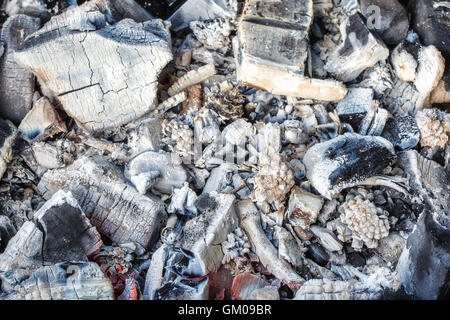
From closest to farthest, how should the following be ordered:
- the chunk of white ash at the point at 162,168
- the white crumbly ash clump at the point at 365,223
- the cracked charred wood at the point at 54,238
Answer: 1. the cracked charred wood at the point at 54,238
2. the white crumbly ash clump at the point at 365,223
3. the chunk of white ash at the point at 162,168

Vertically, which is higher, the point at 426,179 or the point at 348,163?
the point at 348,163

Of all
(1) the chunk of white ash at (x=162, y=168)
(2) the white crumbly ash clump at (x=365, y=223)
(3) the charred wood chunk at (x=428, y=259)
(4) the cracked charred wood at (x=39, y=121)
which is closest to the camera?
(3) the charred wood chunk at (x=428, y=259)

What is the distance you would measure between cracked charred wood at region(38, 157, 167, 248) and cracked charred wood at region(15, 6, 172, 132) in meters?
0.42

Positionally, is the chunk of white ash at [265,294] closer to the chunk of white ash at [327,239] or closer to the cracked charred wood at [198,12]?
the chunk of white ash at [327,239]

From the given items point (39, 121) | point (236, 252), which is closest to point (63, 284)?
point (236, 252)

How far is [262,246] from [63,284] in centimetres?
123

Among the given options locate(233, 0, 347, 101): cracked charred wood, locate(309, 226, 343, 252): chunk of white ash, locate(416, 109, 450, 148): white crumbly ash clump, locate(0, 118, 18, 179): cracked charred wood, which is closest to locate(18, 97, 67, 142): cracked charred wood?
locate(0, 118, 18, 179): cracked charred wood

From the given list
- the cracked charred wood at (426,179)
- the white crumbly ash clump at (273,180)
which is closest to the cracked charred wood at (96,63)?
the white crumbly ash clump at (273,180)

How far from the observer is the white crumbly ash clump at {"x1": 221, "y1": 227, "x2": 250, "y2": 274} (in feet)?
8.45

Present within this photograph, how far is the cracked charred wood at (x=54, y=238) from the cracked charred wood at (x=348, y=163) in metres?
1.53

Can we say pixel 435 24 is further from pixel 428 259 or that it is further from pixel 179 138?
pixel 179 138

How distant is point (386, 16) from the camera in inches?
121

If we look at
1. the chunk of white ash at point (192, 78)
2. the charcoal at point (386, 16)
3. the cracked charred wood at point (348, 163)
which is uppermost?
the charcoal at point (386, 16)

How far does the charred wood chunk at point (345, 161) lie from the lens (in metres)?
2.63
